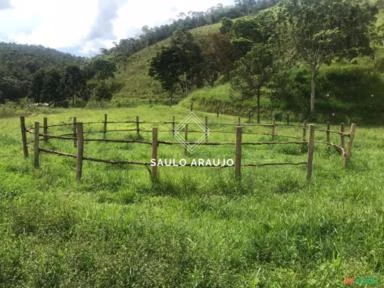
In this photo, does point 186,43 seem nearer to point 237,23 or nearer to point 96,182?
point 237,23

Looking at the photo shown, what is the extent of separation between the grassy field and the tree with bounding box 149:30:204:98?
47.9 meters

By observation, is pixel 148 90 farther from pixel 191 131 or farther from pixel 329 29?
pixel 191 131

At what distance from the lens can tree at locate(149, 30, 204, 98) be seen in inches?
2327

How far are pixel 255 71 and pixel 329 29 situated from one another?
6.72 m

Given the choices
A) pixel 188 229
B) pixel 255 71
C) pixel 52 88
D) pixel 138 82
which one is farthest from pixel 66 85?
pixel 188 229

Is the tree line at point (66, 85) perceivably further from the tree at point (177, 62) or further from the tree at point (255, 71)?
the tree at point (255, 71)

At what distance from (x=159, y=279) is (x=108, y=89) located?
77.8 meters

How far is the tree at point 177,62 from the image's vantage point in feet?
194

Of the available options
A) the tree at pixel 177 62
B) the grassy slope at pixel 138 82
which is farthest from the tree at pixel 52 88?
the tree at pixel 177 62

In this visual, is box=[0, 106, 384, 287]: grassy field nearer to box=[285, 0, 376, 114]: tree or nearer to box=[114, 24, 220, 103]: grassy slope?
box=[285, 0, 376, 114]: tree

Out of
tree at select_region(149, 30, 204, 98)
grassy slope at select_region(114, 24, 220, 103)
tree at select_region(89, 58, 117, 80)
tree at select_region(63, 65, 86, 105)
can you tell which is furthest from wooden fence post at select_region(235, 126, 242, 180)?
tree at select_region(89, 58, 117, 80)

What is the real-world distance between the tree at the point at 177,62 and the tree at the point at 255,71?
909 inches

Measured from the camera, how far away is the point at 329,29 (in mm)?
36469

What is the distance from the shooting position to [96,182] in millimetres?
11484
